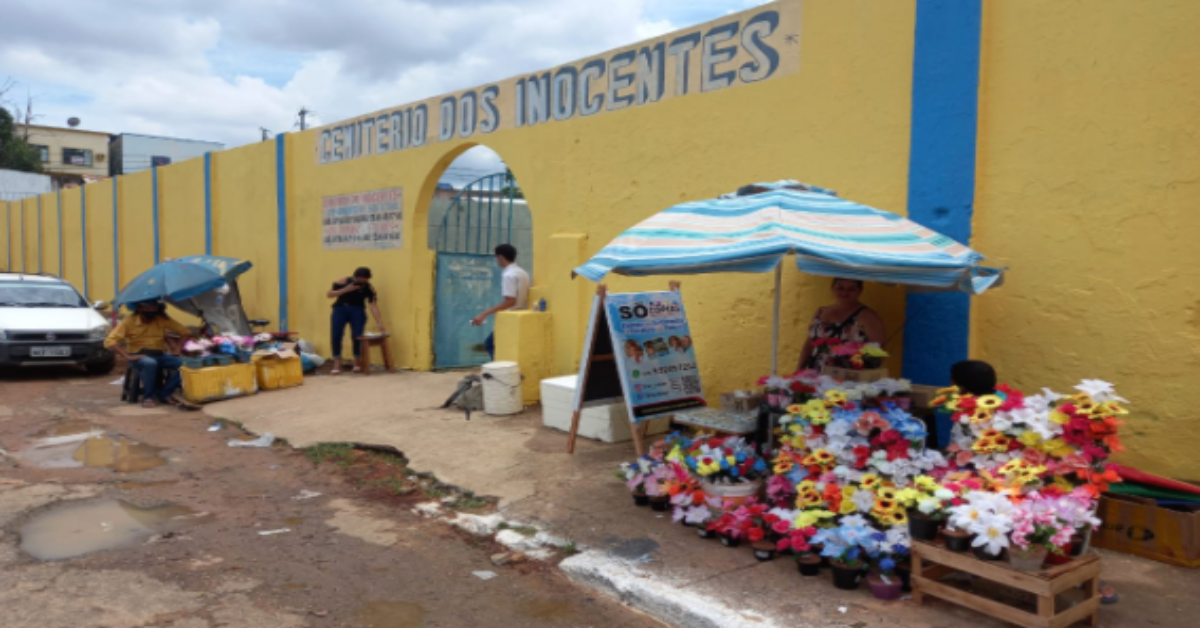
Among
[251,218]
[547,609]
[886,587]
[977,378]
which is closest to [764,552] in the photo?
Answer: [886,587]

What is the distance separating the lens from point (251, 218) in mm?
13953

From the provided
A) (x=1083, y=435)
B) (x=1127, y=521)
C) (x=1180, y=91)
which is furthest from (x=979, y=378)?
(x=1180, y=91)

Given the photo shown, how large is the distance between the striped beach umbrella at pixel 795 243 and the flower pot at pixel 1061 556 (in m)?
1.46

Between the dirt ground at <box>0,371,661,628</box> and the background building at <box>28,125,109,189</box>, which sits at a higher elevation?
the background building at <box>28,125,109,189</box>

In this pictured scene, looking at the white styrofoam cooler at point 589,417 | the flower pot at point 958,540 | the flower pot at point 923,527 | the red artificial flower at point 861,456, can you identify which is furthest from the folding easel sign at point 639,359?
the flower pot at point 958,540

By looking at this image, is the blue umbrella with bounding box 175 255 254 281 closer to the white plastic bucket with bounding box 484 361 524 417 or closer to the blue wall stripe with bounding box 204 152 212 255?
the blue wall stripe with bounding box 204 152 212 255

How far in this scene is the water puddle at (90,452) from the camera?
22.2ft

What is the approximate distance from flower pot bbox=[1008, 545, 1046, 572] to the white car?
39.7ft

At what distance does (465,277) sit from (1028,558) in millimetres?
8532

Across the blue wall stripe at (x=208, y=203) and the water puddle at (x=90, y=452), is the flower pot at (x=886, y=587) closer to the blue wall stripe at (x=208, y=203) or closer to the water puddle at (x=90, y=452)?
Result: the water puddle at (x=90, y=452)

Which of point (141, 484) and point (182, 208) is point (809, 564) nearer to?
point (141, 484)

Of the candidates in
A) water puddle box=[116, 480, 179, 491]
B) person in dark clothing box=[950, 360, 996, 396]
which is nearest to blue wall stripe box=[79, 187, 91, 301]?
water puddle box=[116, 480, 179, 491]

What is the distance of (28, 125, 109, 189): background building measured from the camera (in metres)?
48.2

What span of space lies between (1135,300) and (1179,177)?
2.32ft
